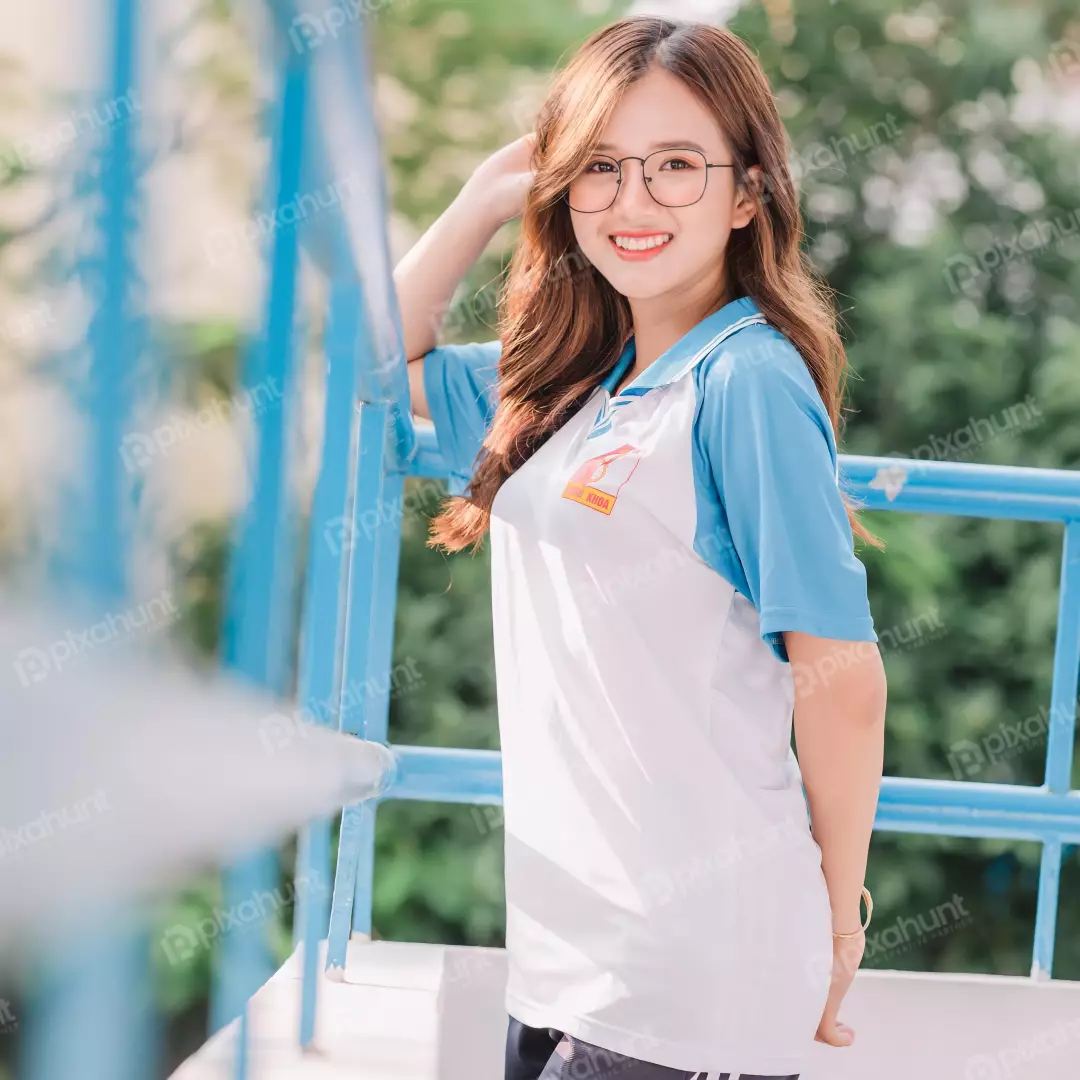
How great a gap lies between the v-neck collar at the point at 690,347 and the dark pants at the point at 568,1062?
1.72 ft

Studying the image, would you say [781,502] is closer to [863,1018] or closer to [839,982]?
[839,982]

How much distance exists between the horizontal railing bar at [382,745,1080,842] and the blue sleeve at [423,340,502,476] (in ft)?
1.28

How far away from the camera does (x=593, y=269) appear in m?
1.23

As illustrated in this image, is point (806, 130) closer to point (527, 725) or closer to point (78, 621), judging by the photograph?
point (527, 725)

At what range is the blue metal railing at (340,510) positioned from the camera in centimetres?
26

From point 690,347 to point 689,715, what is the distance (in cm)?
30

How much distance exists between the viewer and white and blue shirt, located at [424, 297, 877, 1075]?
896 millimetres

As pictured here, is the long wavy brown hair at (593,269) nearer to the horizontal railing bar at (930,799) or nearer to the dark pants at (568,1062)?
the horizontal railing bar at (930,799)

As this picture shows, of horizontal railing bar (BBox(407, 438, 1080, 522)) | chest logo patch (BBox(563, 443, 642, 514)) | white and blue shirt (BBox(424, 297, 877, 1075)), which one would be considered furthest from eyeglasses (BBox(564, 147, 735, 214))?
horizontal railing bar (BBox(407, 438, 1080, 522))

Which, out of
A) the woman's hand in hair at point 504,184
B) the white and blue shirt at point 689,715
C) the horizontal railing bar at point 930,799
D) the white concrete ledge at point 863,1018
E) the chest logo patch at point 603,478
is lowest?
the white concrete ledge at point 863,1018

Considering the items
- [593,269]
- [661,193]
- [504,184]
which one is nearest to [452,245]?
[504,184]

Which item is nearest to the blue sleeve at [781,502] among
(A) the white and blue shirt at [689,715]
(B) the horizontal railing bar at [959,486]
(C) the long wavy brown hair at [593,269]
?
(A) the white and blue shirt at [689,715]

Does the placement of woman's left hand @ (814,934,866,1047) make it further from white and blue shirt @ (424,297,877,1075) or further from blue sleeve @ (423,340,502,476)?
blue sleeve @ (423,340,502,476)

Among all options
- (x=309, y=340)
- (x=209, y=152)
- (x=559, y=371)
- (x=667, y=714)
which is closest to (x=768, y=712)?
(x=667, y=714)
